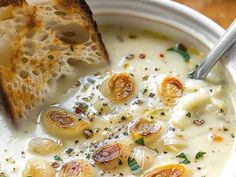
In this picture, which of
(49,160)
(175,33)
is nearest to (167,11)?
(175,33)

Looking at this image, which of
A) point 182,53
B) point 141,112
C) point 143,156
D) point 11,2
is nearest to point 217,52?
point 182,53

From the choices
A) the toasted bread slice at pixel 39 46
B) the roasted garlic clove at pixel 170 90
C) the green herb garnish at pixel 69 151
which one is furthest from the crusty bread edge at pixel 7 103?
the roasted garlic clove at pixel 170 90

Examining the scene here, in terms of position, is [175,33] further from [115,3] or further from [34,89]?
[34,89]

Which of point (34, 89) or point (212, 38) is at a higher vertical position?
point (212, 38)

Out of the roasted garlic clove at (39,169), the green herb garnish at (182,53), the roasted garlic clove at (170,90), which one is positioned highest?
the green herb garnish at (182,53)

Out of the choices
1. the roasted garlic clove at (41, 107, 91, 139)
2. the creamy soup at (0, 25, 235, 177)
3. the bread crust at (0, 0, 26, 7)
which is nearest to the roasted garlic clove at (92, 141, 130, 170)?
the creamy soup at (0, 25, 235, 177)

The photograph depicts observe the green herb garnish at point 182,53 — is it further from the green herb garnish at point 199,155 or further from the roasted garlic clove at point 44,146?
the roasted garlic clove at point 44,146

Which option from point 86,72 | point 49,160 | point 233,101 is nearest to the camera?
point 49,160
